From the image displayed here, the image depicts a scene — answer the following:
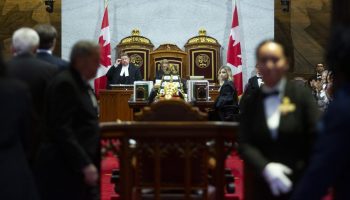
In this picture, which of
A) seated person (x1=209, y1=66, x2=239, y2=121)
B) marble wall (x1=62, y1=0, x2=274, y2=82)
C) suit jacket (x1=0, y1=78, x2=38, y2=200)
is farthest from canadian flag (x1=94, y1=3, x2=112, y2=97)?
suit jacket (x1=0, y1=78, x2=38, y2=200)

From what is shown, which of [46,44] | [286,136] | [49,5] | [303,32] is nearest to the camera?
[286,136]

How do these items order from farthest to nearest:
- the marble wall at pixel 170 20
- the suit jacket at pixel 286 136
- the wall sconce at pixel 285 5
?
the wall sconce at pixel 285 5, the marble wall at pixel 170 20, the suit jacket at pixel 286 136

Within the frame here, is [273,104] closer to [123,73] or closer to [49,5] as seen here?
[123,73]

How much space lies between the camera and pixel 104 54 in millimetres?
15188

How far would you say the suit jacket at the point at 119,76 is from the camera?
557 inches

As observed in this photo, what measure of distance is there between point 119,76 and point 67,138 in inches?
410

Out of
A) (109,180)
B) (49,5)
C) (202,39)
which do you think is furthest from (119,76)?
(109,180)

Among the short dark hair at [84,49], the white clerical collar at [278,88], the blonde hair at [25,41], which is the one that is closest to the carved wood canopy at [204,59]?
the blonde hair at [25,41]

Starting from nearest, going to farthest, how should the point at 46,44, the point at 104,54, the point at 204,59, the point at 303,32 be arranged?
1. the point at 46,44
2. the point at 104,54
3. the point at 204,59
4. the point at 303,32

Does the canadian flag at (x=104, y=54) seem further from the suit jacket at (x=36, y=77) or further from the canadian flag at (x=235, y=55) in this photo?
the suit jacket at (x=36, y=77)

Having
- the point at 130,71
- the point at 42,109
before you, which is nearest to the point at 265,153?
the point at 42,109

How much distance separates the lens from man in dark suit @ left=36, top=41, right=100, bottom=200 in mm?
3910

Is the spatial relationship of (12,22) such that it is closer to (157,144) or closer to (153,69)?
(153,69)

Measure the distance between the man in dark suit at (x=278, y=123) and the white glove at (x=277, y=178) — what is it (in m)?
0.02
